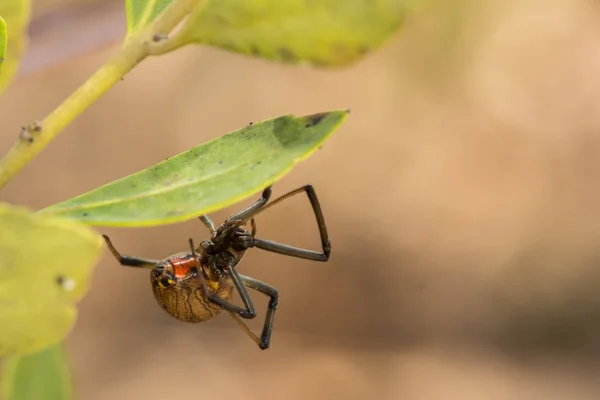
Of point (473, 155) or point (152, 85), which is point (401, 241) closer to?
point (473, 155)

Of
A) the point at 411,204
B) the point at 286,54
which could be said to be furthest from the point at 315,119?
the point at 411,204

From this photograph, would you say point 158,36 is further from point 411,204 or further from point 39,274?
point 411,204

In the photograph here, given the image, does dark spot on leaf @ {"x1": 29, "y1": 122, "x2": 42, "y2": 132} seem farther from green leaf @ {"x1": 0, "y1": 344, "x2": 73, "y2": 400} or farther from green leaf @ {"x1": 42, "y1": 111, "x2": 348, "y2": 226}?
green leaf @ {"x1": 0, "y1": 344, "x2": 73, "y2": 400}

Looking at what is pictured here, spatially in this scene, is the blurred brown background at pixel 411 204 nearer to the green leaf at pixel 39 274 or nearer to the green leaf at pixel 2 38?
the green leaf at pixel 2 38

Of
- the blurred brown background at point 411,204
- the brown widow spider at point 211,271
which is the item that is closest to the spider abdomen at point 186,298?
the brown widow spider at point 211,271

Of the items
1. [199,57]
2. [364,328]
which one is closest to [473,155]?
[364,328]

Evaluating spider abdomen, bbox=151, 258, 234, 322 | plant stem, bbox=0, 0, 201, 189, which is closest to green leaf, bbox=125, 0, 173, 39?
plant stem, bbox=0, 0, 201, 189
